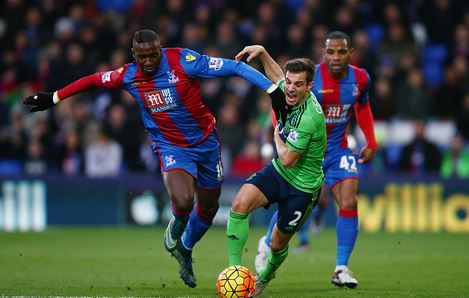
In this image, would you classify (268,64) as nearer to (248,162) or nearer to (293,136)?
(293,136)

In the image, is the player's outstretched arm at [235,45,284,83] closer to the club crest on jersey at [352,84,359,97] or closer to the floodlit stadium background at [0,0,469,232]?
the club crest on jersey at [352,84,359,97]

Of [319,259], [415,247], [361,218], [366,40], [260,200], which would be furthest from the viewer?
[366,40]

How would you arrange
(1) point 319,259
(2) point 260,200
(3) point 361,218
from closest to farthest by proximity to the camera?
1. (2) point 260,200
2. (1) point 319,259
3. (3) point 361,218

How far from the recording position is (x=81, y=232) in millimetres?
18062

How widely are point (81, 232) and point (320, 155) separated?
386 inches

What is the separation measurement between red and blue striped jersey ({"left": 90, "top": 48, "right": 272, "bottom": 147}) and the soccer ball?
1.98 metres

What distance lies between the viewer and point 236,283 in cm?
843

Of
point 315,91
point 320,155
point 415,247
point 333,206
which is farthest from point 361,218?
point 320,155

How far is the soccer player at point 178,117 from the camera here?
9.66 metres

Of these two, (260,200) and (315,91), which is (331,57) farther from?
(260,200)

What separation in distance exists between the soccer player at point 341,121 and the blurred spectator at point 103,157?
8.04 metres

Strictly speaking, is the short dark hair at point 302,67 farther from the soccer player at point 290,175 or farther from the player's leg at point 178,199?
the player's leg at point 178,199

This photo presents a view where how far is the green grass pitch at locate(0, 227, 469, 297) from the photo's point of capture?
960 cm

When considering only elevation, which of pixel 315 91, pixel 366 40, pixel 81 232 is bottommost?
pixel 81 232
